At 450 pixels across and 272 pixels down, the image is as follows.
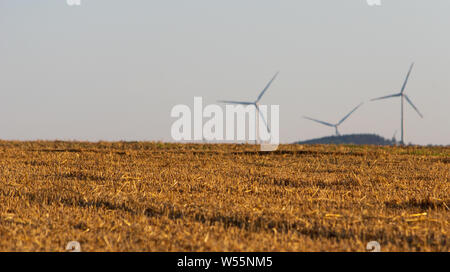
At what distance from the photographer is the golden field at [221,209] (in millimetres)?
8969

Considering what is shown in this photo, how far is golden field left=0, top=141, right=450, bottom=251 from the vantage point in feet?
29.4

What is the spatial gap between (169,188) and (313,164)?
10.6m

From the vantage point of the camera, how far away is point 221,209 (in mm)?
11422

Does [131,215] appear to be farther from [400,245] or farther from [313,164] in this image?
[313,164]

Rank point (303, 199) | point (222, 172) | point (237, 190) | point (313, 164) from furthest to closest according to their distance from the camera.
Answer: point (313, 164)
point (222, 172)
point (237, 190)
point (303, 199)

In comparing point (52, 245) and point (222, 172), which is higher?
point (222, 172)

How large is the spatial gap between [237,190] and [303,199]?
2.06m

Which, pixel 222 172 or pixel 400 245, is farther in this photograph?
pixel 222 172
